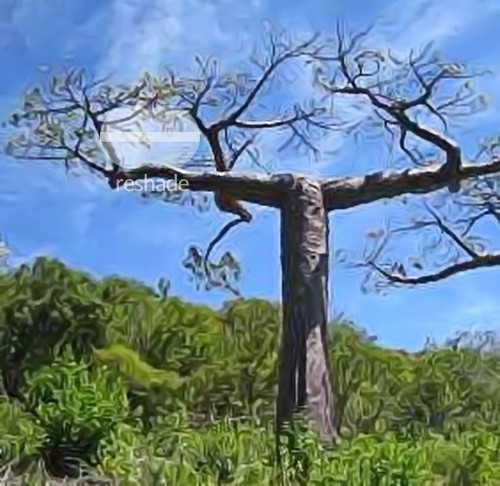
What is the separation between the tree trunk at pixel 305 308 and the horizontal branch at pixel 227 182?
0.18ft

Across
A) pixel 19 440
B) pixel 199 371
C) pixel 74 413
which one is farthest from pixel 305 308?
pixel 19 440

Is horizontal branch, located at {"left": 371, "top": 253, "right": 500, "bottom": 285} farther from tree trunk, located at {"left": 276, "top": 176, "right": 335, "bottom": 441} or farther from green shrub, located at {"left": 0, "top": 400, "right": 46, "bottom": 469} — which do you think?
green shrub, located at {"left": 0, "top": 400, "right": 46, "bottom": 469}

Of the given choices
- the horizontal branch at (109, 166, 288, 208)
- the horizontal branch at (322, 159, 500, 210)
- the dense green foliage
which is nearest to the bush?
the dense green foliage

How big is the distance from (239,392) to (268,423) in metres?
0.14

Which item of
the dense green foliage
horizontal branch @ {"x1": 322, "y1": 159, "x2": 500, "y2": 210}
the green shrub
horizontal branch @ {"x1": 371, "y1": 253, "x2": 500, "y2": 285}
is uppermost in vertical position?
horizontal branch @ {"x1": 322, "y1": 159, "x2": 500, "y2": 210}

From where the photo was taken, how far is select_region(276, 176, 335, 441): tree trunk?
11.5ft

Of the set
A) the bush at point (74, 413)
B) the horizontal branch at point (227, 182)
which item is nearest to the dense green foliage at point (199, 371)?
the bush at point (74, 413)

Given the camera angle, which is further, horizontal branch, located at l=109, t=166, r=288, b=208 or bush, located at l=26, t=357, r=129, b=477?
horizontal branch, located at l=109, t=166, r=288, b=208

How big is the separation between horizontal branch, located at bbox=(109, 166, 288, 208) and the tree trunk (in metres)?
0.05

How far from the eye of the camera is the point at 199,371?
3652mm

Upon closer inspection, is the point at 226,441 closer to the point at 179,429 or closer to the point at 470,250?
the point at 179,429

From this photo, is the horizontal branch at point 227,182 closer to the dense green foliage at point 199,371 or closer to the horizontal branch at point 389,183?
the horizontal branch at point 389,183

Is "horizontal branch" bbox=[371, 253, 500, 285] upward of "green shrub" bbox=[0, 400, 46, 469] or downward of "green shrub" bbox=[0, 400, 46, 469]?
upward

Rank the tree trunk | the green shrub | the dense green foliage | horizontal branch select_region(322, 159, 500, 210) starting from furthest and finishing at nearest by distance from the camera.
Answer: horizontal branch select_region(322, 159, 500, 210), the tree trunk, the dense green foliage, the green shrub
